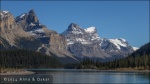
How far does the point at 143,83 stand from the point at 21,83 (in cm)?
4434

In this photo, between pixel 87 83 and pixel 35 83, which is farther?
pixel 87 83

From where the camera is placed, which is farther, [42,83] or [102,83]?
[102,83]

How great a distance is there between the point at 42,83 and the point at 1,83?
13.2 m

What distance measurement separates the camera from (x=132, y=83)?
437 feet

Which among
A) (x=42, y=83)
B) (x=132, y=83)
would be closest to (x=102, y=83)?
(x=132, y=83)

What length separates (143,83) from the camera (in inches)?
5197

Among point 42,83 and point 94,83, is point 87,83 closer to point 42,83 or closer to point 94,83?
point 94,83

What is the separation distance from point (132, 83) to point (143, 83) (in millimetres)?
4005

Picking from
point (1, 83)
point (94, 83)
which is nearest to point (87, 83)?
point (94, 83)

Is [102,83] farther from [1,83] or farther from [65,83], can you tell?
[1,83]

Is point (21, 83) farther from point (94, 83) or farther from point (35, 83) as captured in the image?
point (94, 83)

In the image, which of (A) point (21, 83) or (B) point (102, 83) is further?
(B) point (102, 83)

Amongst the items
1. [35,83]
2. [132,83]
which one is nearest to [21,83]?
[35,83]

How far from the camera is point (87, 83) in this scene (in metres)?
130
